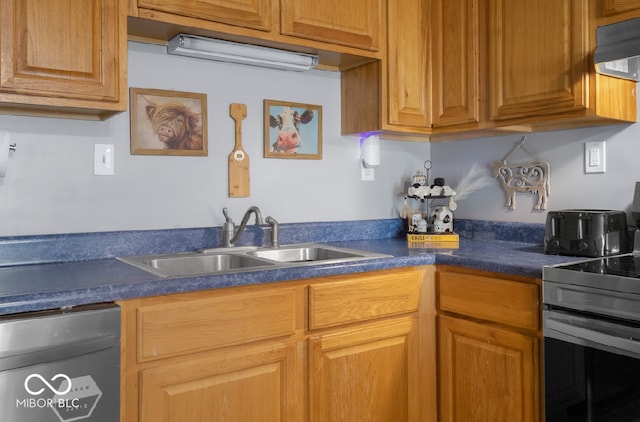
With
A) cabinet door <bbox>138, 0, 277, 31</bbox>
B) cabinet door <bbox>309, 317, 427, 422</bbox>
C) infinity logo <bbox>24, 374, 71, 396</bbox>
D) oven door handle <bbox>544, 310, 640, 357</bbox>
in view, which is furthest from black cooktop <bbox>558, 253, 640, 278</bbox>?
infinity logo <bbox>24, 374, 71, 396</bbox>

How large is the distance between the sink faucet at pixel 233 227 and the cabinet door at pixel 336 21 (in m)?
0.72

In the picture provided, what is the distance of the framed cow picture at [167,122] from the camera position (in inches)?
81.3

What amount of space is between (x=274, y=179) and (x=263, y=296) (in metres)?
0.82

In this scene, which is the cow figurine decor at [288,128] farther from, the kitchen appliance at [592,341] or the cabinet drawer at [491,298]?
the kitchen appliance at [592,341]

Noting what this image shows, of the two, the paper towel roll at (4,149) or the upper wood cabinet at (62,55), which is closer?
the upper wood cabinet at (62,55)

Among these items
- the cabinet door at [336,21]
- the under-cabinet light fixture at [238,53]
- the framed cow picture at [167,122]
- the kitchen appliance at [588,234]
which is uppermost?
the cabinet door at [336,21]

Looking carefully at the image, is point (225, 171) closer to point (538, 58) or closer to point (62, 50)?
point (62, 50)

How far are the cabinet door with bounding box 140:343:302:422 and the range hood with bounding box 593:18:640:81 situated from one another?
1.43 metres

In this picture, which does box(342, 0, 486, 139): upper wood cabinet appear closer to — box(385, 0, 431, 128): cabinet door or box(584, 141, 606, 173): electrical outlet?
box(385, 0, 431, 128): cabinet door

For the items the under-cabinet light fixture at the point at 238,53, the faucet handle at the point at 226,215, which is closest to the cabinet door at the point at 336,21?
the under-cabinet light fixture at the point at 238,53

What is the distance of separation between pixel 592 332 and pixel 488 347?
1.37 ft

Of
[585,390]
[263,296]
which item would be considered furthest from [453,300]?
[263,296]

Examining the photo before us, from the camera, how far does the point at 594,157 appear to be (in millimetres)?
2186

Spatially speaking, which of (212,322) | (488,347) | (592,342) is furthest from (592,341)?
(212,322)
